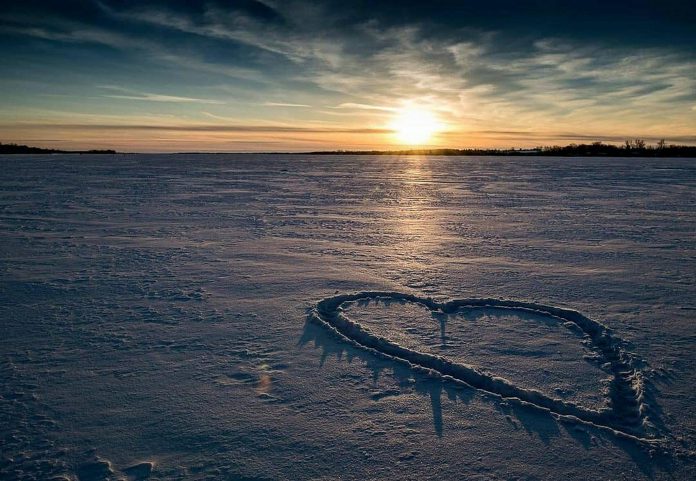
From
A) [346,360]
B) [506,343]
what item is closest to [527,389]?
[506,343]

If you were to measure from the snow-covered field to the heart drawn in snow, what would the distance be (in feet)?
0.06

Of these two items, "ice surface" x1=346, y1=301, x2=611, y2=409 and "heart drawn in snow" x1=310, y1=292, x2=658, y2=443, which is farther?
"ice surface" x1=346, y1=301, x2=611, y2=409

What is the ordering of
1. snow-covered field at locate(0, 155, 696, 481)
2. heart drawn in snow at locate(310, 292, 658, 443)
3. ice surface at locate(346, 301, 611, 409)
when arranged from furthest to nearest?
ice surface at locate(346, 301, 611, 409), heart drawn in snow at locate(310, 292, 658, 443), snow-covered field at locate(0, 155, 696, 481)

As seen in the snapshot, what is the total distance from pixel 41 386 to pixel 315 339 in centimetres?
207

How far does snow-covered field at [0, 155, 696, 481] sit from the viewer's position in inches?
94.7

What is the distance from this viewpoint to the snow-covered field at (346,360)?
2.41 m

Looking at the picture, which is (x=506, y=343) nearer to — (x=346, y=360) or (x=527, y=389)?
(x=527, y=389)

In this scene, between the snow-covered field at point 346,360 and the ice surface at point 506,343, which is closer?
the snow-covered field at point 346,360

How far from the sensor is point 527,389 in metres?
3.05

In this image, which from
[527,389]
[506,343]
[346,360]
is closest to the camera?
[527,389]

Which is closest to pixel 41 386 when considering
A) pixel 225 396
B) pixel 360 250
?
pixel 225 396

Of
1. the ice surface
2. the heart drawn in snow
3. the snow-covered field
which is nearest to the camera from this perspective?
the snow-covered field

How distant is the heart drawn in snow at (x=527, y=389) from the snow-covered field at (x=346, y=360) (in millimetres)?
18

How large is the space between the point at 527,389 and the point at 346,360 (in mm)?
1377
